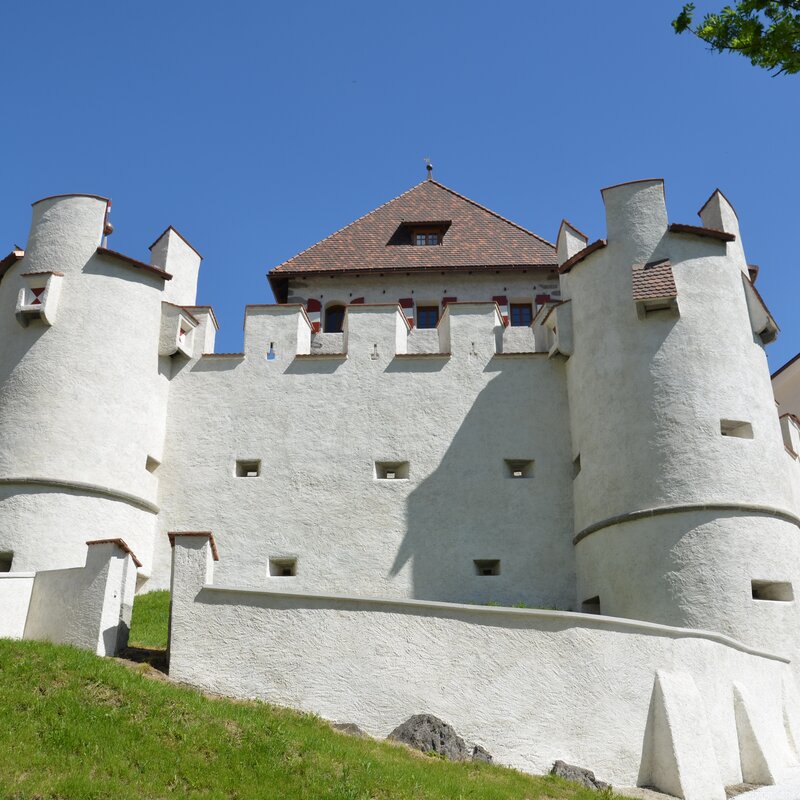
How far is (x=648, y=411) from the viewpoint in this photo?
61.9 feet

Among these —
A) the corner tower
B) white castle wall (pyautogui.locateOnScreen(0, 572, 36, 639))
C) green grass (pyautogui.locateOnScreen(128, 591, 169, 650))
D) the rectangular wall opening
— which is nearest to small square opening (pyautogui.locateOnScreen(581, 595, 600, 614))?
the rectangular wall opening

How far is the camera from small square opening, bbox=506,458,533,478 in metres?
21.0

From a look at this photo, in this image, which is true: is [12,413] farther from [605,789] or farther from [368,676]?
[605,789]

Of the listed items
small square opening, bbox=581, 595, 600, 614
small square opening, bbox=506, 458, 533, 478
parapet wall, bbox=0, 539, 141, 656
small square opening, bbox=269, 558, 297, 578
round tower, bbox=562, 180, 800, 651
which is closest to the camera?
parapet wall, bbox=0, 539, 141, 656

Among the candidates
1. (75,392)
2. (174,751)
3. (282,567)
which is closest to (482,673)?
(174,751)

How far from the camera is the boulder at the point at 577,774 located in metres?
13.4

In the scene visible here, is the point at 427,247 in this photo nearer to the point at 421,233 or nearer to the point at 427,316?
the point at 421,233

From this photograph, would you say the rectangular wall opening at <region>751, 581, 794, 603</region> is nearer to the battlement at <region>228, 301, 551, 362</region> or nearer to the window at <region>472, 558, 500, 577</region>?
the window at <region>472, 558, 500, 577</region>

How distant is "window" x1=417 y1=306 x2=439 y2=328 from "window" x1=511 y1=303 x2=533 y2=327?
2100 millimetres

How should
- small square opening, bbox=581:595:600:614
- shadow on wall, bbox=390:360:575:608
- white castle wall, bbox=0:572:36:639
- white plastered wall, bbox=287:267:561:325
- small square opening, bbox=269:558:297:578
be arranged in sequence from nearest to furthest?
white castle wall, bbox=0:572:36:639, small square opening, bbox=581:595:600:614, shadow on wall, bbox=390:360:575:608, small square opening, bbox=269:558:297:578, white plastered wall, bbox=287:267:561:325

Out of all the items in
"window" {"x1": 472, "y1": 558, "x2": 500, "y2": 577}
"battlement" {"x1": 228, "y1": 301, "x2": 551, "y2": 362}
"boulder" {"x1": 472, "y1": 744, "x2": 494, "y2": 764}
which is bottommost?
"boulder" {"x1": 472, "y1": 744, "x2": 494, "y2": 764}

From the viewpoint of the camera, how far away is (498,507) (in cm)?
2038

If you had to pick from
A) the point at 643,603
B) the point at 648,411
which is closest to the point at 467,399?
the point at 648,411

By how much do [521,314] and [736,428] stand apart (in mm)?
9567
